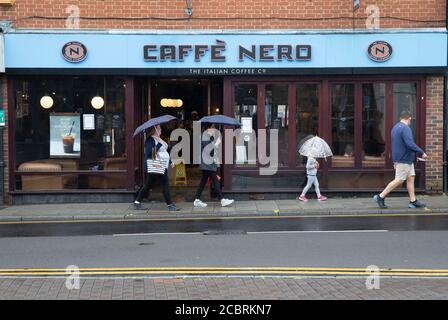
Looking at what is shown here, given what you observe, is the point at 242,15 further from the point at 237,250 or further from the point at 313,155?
the point at 237,250

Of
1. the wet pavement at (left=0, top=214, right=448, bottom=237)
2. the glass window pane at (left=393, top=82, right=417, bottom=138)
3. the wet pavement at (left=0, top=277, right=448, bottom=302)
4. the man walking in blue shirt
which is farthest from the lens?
the glass window pane at (left=393, top=82, right=417, bottom=138)

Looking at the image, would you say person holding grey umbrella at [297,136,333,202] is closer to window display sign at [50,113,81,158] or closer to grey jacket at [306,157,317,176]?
grey jacket at [306,157,317,176]

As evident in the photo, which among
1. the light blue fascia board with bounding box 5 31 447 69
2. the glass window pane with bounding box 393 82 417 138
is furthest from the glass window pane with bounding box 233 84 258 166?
the glass window pane with bounding box 393 82 417 138

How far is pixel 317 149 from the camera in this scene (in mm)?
13508

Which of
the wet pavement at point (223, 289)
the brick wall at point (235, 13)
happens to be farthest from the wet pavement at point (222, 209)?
the wet pavement at point (223, 289)

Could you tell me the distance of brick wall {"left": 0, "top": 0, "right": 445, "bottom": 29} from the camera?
13.9m

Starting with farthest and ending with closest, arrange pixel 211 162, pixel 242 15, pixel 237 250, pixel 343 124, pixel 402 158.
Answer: pixel 343 124
pixel 242 15
pixel 211 162
pixel 402 158
pixel 237 250

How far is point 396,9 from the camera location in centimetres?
1397

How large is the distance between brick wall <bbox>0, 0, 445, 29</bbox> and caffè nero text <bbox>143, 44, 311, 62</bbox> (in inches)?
20.7

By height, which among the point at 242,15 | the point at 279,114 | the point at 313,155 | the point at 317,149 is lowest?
the point at 313,155

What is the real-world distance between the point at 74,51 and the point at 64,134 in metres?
1.92

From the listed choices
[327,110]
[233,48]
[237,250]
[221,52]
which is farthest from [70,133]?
[237,250]

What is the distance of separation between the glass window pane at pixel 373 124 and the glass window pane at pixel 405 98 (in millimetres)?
272
